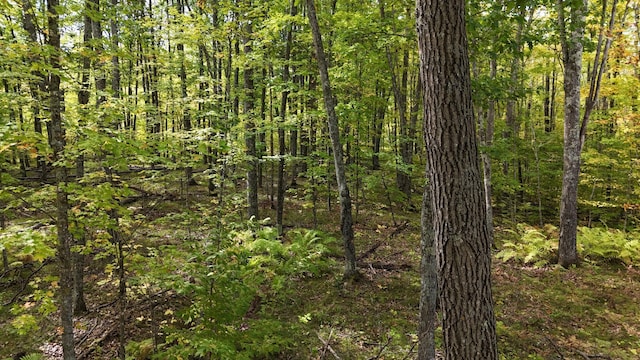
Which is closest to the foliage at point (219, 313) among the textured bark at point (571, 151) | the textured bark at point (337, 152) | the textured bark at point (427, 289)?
the textured bark at point (427, 289)

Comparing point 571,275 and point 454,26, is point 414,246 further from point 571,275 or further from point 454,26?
point 454,26

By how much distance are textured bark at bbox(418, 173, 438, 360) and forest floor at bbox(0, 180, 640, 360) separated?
3.19 feet

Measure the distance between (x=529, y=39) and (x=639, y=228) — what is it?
44.0 ft

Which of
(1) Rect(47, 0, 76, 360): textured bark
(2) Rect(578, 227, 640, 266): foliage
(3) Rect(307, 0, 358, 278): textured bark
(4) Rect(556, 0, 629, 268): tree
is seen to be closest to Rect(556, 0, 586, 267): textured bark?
(4) Rect(556, 0, 629, 268): tree

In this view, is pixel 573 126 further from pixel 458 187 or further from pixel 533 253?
pixel 458 187

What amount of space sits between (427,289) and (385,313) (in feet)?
8.62

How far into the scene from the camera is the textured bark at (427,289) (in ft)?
15.6

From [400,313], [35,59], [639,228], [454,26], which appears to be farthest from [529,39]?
[639,228]

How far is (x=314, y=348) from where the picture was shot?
19.7 feet

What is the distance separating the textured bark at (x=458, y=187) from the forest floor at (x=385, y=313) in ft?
10.3

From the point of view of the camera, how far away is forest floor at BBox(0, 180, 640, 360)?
19.5 feet

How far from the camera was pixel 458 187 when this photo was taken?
9.05ft

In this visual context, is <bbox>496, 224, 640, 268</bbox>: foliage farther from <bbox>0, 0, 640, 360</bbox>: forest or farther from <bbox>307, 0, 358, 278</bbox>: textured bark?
<bbox>307, 0, 358, 278</bbox>: textured bark

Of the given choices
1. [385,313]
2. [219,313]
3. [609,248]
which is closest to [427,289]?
[385,313]
